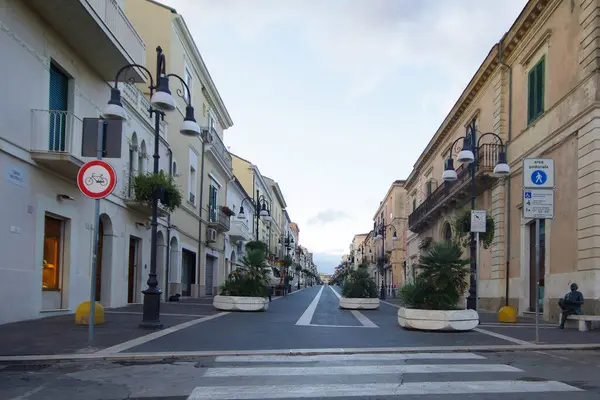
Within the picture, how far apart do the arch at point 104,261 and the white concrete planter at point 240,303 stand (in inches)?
148

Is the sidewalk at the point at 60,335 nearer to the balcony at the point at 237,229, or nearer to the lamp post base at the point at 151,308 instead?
the lamp post base at the point at 151,308

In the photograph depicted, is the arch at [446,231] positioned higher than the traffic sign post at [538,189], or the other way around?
the traffic sign post at [538,189]

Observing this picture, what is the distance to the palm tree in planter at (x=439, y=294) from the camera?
1225 centimetres

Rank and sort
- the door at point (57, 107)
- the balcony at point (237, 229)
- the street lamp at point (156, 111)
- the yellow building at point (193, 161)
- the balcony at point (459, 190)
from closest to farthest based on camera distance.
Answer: the street lamp at point (156, 111) < the door at point (57, 107) < the balcony at point (459, 190) < the yellow building at point (193, 161) < the balcony at point (237, 229)

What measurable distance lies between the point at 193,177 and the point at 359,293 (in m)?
13.4

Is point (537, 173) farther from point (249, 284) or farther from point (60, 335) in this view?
point (249, 284)

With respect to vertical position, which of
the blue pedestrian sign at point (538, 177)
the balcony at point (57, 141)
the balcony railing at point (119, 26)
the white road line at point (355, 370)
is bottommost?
the white road line at point (355, 370)

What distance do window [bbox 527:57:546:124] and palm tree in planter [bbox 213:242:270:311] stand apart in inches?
417

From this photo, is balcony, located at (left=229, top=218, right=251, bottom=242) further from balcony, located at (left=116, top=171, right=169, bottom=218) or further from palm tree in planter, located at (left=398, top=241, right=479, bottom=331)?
palm tree in planter, located at (left=398, top=241, right=479, bottom=331)

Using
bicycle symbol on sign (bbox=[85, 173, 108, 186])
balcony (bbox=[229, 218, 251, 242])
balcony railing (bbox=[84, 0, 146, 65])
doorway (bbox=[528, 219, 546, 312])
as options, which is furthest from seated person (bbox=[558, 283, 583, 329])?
balcony (bbox=[229, 218, 251, 242])

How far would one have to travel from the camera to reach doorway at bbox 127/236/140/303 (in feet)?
72.7

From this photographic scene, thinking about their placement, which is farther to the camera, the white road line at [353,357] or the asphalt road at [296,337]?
the asphalt road at [296,337]

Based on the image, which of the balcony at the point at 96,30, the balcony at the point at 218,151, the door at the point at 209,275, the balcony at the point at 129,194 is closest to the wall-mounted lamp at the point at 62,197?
the balcony at the point at 96,30

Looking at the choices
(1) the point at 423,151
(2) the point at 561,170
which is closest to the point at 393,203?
(1) the point at 423,151
